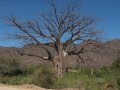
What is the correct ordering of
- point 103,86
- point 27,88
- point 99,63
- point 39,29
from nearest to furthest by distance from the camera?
point 27,88, point 103,86, point 39,29, point 99,63

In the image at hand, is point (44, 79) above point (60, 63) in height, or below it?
below

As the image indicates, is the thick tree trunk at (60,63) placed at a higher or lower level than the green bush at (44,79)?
higher

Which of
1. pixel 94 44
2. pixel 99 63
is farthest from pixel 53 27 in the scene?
pixel 99 63

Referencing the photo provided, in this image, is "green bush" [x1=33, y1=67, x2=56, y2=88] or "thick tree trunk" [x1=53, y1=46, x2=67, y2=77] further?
"thick tree trunk" [x1=53, y1=46, x2=67, y2=77]

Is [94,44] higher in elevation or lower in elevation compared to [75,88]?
higher

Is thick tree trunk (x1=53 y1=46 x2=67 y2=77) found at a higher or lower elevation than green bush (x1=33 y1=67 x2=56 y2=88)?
higher

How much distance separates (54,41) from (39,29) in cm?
207

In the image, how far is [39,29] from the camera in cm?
3656

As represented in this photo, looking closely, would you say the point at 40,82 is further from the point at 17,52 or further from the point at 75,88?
the point at 17,52

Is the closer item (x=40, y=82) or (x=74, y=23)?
(x=40, y=82)

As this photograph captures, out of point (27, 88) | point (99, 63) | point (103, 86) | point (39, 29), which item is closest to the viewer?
point (27, 88)

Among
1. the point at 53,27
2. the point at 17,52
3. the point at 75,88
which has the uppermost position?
the point at 53,27

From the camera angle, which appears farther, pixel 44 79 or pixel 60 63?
pixel 60 63

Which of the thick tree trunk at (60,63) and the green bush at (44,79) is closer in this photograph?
the green bush at (44,79)
